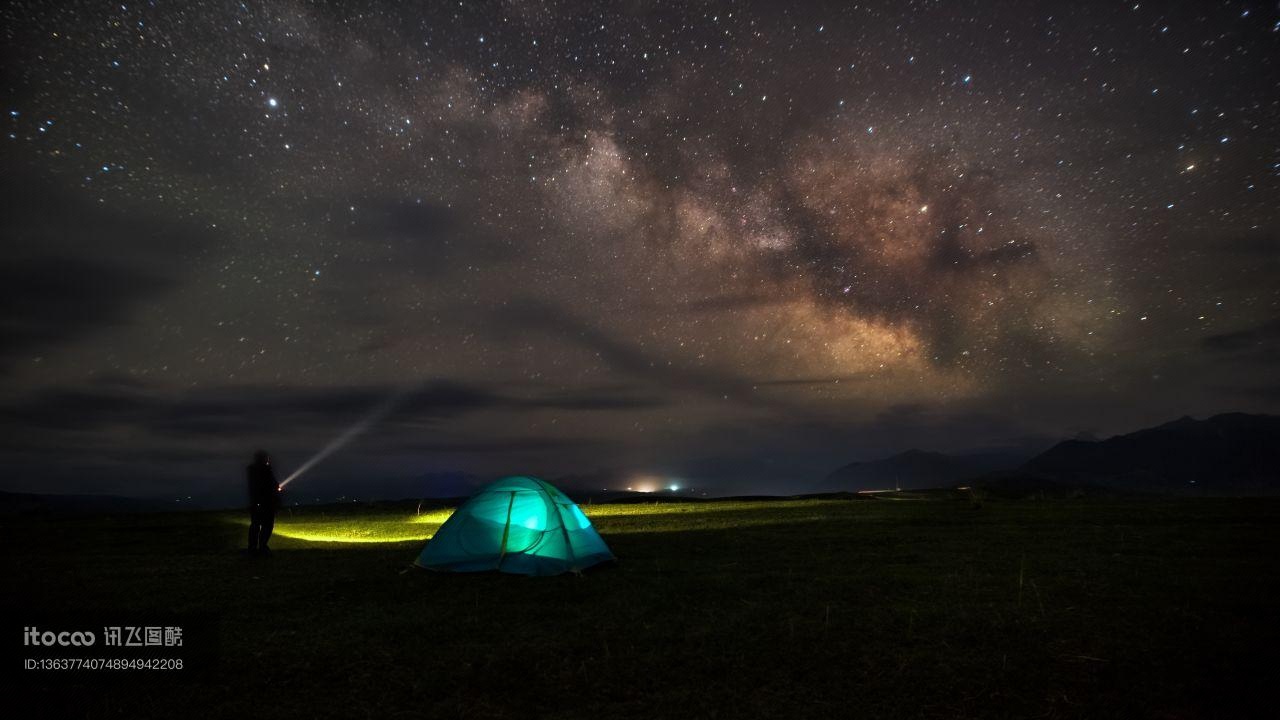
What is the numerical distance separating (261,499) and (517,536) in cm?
896

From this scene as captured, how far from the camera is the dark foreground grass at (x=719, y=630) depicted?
6.70 m

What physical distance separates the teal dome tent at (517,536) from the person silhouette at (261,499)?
6.42m

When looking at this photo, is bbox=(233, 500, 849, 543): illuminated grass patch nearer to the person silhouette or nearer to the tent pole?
the person silhouette

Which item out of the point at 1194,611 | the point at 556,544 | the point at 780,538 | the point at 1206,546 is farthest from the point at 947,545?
the point at 556,544

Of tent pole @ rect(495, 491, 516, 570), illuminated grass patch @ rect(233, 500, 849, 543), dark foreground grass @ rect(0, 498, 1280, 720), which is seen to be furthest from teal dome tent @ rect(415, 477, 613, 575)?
illuminated grass patch @ rect(233, 500, 849, 543)

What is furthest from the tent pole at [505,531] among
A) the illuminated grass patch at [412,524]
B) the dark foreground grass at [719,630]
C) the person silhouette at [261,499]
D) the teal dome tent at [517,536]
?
the illuminated grass patch at [412,524]

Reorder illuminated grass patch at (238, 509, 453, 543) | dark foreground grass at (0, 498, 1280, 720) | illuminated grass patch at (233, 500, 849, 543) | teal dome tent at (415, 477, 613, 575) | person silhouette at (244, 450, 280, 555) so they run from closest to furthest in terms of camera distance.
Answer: dark foreground grass at (0, 498, 1280, 720) → teal dome tent at (415, 477, 613, 575) → person silhouette at (244, 450, 280, 555) → illuminated grass patch at (238, 509, 453, 543) → illuminated grass patch at (233, 500, 849, 543)

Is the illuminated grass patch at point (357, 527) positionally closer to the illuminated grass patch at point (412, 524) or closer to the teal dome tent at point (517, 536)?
the illuminated grass patch at point (412, 524)

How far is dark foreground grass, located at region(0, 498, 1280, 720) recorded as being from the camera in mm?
6695

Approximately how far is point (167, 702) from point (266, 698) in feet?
3.30

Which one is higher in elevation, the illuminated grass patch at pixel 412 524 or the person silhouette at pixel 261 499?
the person silhouette at pixel 261 499

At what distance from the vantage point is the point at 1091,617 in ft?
32.4

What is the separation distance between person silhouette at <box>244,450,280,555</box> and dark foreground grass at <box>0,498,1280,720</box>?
73cm

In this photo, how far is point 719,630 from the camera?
9.29m
